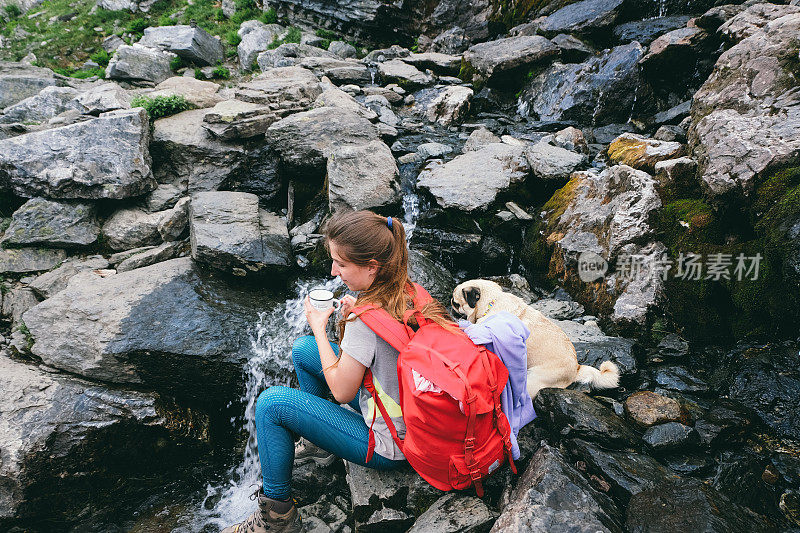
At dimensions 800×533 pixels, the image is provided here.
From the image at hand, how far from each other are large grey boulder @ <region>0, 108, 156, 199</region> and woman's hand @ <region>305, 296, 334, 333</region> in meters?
5.67

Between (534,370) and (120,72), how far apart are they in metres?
15.1

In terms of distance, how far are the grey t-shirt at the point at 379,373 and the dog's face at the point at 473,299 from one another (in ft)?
5.22

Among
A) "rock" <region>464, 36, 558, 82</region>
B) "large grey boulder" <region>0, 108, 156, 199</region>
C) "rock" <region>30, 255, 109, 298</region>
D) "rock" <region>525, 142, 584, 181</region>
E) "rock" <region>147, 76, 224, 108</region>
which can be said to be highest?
"rock" <region>464, 36, 558, 82</region>

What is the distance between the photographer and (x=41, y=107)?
9.49 metres

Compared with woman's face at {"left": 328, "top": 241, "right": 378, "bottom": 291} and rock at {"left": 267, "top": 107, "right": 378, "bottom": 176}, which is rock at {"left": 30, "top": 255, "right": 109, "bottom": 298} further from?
woman's face at {"left": 328, "top": 241, "right": 378, "bottom": 291}

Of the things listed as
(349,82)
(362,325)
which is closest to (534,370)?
(362,325)

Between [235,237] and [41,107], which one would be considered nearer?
[235,237]

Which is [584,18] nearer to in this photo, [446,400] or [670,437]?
[670,437]

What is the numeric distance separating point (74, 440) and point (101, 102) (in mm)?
7653

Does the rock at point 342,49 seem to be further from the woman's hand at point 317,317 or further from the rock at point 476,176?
the woman's hand at point 317,317

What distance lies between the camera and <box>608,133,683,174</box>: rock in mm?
5607

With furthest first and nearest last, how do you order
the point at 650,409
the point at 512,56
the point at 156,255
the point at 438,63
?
the point at 438,63 → the point at 512,56 → the point at 156,255 → the point at 650,409

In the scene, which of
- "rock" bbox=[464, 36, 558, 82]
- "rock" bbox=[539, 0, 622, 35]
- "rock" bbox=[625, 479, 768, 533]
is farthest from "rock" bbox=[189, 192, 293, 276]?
"rock" bbox=[539, 0, 622, 35]

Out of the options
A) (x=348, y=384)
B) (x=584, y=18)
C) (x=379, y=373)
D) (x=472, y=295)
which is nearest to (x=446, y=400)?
(x=379, y=373)
